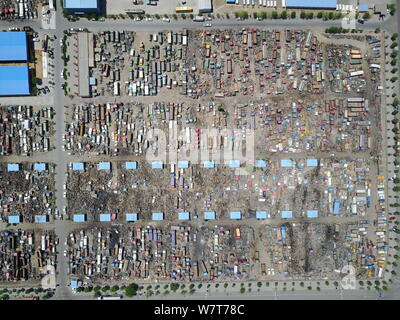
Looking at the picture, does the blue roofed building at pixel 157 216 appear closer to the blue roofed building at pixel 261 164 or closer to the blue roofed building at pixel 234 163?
the blue roofed building at pixel 234 163

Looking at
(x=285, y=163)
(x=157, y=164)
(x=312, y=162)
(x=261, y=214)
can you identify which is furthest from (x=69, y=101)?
(x=312, y=162)

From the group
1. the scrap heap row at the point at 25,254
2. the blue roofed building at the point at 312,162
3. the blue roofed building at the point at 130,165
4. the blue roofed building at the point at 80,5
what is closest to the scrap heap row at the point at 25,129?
the blue roofed building at the point at 130,165

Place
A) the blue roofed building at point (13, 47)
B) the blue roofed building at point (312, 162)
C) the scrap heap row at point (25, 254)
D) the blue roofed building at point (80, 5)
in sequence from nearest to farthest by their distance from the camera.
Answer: the blue roofed building at point (80, 5) → the blue roofed building at point (13, 47) → the scrap heap row at point (25, 254) → the blue roofed building at point (312, 162)

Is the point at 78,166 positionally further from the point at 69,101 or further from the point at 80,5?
the point at 80,5

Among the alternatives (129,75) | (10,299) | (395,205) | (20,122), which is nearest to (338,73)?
(395,205)

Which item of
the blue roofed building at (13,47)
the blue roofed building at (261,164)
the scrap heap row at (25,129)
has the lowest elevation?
the blue roofed building at (261,164)

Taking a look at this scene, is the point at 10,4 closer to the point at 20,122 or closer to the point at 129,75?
the point at 20,122

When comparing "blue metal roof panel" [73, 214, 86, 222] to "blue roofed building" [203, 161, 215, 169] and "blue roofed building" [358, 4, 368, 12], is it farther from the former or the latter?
"blue roofed building" [358, 4, 368, 12]
